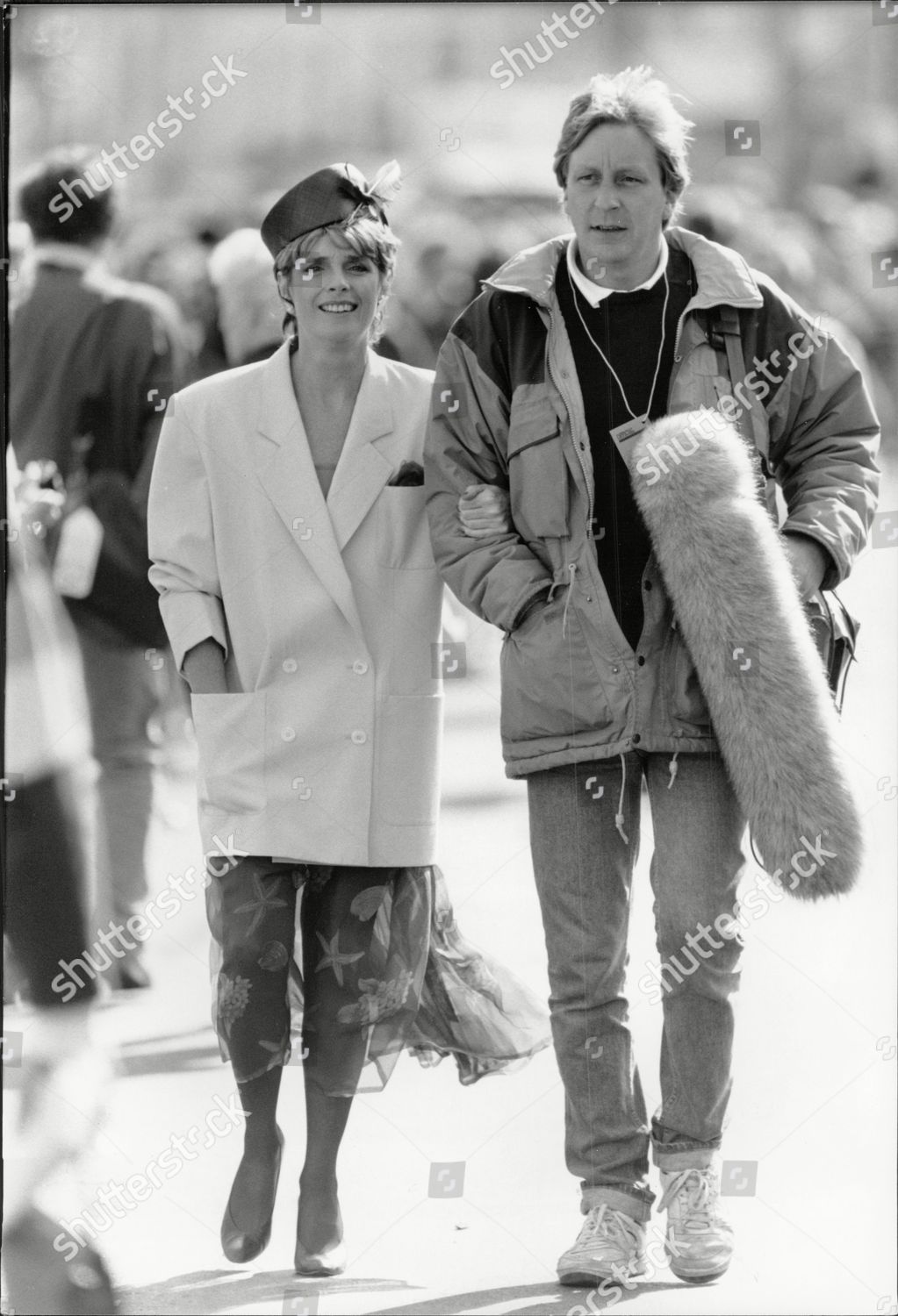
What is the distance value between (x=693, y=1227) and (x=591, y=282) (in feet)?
5.34

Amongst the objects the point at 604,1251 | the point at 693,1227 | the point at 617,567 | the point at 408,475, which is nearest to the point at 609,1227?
the point at 604,1251

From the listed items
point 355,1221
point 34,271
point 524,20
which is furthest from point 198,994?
point 524,20

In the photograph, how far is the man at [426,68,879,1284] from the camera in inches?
118

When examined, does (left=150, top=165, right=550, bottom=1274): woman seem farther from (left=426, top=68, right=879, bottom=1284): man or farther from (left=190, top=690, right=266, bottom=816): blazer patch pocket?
(left=426, top=68, right=879, bottom=1284): man

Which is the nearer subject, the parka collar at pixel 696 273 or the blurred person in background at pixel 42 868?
the parka collar at pixel 696 273

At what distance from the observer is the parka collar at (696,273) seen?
3.01 meters

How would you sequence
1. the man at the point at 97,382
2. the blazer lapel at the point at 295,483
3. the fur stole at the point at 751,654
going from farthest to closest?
the man at the point at 97,382
the blazer lapel at the point at 295,483
the fur stole at the point at 751,654

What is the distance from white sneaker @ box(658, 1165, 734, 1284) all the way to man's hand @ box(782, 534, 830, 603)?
1020 millimetres

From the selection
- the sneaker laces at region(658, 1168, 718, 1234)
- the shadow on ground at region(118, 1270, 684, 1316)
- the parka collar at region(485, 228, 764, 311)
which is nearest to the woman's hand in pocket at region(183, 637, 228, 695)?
the parka collar at region(485, 228, 764, 311)

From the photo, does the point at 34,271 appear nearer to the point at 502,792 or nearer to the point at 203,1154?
the point at 502,792

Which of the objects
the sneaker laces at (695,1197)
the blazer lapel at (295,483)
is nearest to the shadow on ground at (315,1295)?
the sneaker laces at (695,1197)

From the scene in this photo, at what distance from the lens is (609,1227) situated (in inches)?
121

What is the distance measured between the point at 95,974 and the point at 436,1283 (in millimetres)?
824

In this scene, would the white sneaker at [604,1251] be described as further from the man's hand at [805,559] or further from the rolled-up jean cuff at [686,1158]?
the man's hand at [805,559]
